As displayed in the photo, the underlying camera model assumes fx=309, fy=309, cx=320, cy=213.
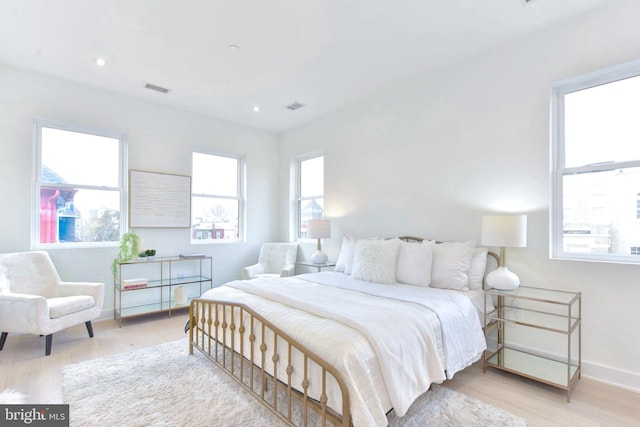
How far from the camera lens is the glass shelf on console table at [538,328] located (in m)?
2.33

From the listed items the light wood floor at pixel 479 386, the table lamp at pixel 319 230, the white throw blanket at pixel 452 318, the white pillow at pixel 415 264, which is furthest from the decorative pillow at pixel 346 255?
the light wood floor at pixel 479 386

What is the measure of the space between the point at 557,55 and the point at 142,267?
5146 mm

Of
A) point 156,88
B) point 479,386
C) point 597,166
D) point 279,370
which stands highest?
point 156,88

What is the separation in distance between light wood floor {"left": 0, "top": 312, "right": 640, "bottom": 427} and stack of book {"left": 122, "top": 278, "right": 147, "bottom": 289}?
608mm

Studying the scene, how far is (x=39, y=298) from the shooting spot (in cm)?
281

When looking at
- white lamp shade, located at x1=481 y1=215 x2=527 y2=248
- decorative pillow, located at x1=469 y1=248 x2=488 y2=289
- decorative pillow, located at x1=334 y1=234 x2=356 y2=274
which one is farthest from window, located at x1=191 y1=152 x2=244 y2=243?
white lamp shade, located at x1=481 y1=215 x2=527 y2=248

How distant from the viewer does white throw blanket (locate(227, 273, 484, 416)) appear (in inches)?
65.9

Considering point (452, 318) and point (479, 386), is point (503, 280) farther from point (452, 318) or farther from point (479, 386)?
point (479, 386)

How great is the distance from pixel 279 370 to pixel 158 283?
120 inches

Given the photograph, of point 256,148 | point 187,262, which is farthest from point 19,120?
point 256,148

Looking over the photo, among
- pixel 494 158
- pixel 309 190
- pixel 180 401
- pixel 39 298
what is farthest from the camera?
pixel 309 190

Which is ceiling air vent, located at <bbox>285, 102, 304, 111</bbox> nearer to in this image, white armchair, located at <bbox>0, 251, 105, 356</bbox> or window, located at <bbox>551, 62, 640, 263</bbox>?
window, located at <bbox>551, 62, 640, 263</bbox>

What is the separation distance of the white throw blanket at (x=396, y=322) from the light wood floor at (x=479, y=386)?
30 cm

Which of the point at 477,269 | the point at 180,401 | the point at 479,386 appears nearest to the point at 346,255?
the point at 477,269
